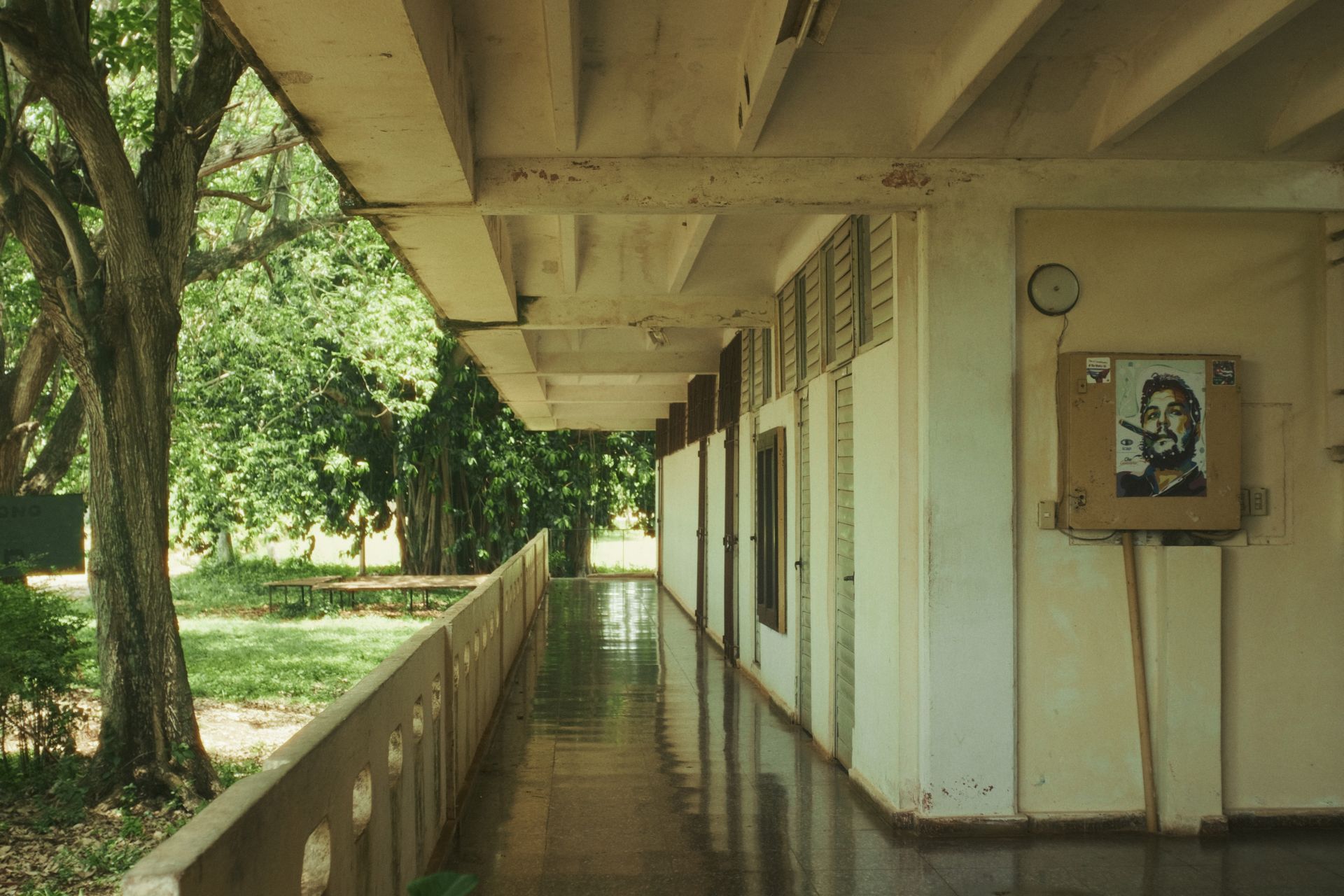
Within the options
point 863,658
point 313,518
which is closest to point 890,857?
point 863,658

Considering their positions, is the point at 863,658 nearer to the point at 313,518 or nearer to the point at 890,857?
the point at 890,857

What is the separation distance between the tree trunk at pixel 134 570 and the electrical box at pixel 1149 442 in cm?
540

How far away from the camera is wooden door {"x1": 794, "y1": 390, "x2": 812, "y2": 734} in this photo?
7465 mm

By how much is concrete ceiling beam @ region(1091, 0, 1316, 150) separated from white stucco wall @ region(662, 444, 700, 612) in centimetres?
957

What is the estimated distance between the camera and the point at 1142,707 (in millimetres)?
4945

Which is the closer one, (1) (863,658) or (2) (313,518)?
(1) (863,658)

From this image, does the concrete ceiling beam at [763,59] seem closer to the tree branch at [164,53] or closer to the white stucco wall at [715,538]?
the tree branch at [164,53]

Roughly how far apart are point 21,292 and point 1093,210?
11.0 m

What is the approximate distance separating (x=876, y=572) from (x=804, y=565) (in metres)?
1.98

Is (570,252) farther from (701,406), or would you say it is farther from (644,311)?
(701,406)

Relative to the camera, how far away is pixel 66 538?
7.94 m

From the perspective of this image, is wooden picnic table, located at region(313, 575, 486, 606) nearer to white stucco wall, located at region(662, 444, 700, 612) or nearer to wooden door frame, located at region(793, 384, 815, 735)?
white stucco wall, located at region(662, 444, 700, 612)

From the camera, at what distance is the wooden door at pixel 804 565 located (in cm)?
746

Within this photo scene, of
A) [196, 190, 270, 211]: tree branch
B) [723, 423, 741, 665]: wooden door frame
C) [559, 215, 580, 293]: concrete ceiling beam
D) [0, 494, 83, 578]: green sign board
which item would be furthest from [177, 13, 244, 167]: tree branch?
[723, 423, 741, 665]: wooden door frame
